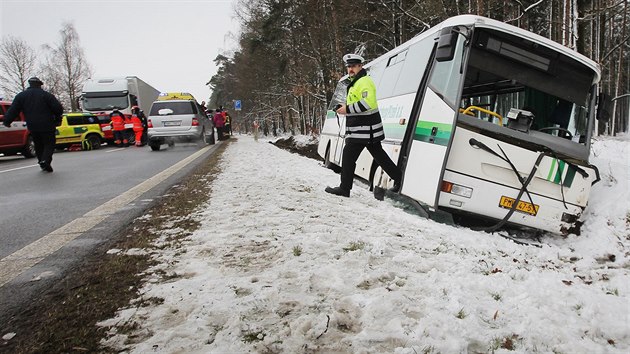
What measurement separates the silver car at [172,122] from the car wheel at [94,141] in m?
4.81

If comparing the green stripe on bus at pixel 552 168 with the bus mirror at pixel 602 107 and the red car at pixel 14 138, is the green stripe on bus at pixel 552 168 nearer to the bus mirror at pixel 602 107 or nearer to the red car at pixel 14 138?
the bus mirror at pixel 602 107

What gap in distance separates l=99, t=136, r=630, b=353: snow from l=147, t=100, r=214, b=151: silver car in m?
11.3

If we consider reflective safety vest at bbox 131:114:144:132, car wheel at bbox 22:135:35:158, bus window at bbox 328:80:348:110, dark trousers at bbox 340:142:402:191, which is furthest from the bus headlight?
reflective safety vest at bbox 131:114:144:132

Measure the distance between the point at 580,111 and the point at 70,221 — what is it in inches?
238

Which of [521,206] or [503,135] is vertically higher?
[503,135]

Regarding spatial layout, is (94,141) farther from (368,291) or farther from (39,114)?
(368,291)

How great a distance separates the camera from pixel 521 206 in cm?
434

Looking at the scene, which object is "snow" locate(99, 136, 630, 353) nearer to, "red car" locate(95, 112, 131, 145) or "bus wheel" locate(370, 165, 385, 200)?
"bus wheel" locate(370, 165, 385, 200)

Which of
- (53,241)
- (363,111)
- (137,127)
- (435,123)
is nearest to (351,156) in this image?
(363,111)

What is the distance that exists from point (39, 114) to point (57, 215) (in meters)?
5.12

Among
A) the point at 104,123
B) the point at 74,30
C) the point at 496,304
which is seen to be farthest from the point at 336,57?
the point at 74,30

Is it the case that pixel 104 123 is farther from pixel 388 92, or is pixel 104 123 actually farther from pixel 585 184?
pixel 585 184

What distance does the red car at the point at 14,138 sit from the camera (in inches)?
469

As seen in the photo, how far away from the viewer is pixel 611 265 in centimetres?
365
